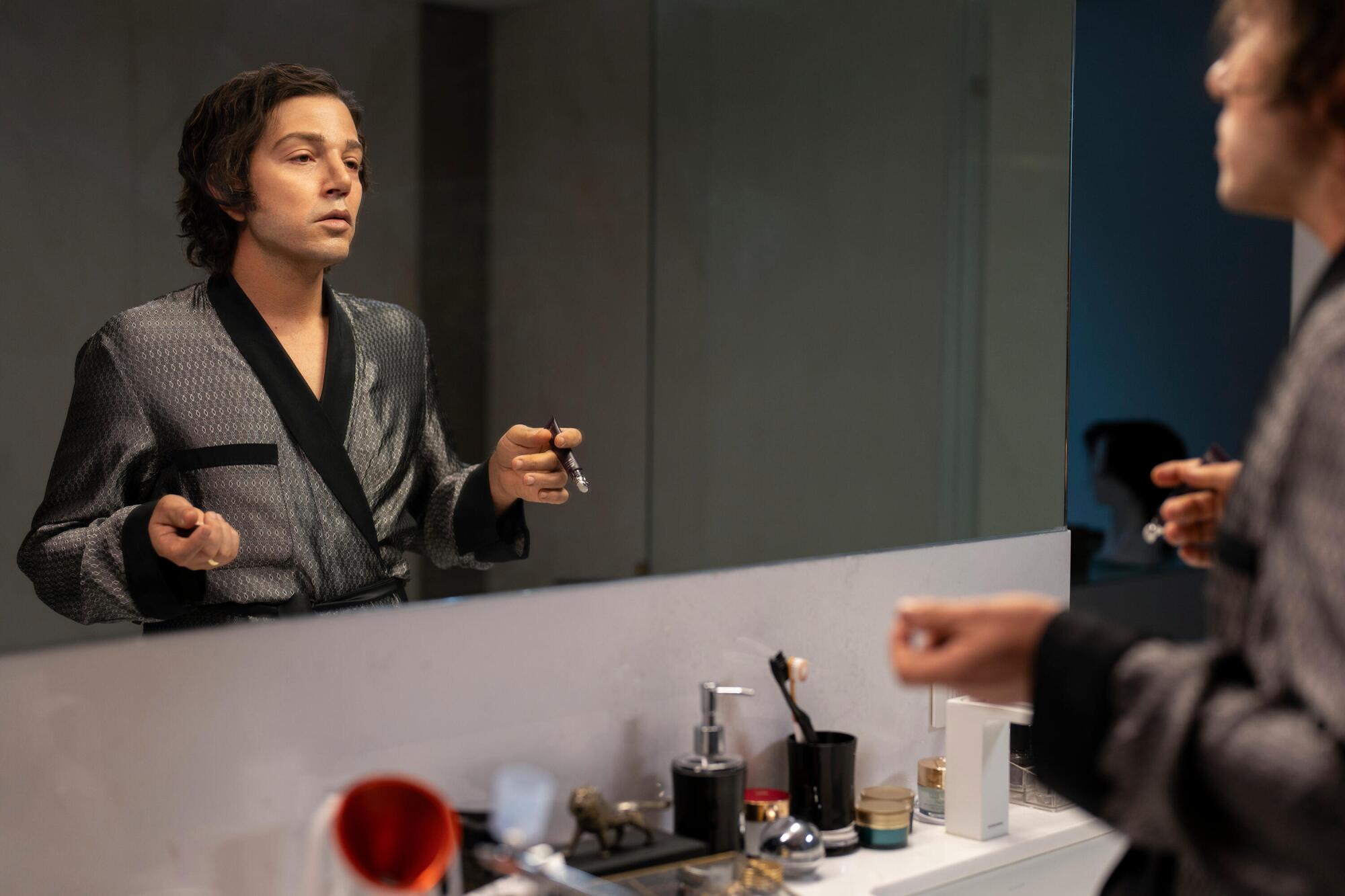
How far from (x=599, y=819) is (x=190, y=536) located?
36 cm

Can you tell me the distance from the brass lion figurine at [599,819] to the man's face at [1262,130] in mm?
620

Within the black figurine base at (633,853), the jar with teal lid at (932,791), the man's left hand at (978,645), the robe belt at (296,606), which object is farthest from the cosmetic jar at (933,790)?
the man's left hand at (978,645)

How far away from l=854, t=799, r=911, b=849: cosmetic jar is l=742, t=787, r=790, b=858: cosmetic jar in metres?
0.08

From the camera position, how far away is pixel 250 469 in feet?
2.85

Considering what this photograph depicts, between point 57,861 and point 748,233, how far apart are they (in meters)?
0.73

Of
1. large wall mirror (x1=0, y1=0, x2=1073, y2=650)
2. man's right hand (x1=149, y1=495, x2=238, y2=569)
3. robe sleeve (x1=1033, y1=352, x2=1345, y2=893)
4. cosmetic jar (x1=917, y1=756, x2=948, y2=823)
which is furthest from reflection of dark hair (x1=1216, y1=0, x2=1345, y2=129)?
cosmetic jar (x1=917, y1=756, x2=948, y2=823)

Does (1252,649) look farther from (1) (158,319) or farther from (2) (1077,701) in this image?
(1) (158,319)

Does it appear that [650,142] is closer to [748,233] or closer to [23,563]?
[748,233]

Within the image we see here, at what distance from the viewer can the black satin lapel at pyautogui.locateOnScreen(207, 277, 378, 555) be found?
866mm

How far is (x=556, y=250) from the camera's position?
3.29 ft

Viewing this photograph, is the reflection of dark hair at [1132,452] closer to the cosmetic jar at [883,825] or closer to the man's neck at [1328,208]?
the cosmetic jar at [883,825]

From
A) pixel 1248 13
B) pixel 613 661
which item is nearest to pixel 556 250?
pixel 613 661

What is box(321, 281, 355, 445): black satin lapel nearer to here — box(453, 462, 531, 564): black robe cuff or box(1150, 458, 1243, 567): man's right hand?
box(453, 462, 531, 564): black robe cuff

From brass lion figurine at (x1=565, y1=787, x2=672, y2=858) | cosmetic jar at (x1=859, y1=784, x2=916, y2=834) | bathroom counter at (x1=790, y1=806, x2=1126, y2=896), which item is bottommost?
bathroom counter at (x1=790, y1=806, x2=1126, y2=896)
